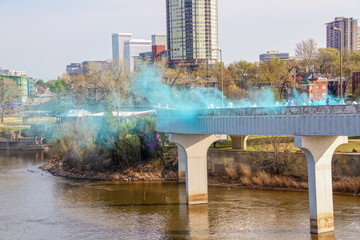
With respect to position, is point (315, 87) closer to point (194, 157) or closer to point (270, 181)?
point (270, 181)

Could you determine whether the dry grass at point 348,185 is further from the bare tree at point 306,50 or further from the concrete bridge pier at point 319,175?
the bare tree at point 306,50

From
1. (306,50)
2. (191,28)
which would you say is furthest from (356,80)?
(191,28)

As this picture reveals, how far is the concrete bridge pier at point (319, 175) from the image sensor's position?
29.2 meters

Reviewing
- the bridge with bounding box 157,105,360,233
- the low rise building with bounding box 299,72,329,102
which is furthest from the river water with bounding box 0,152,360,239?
the low rise building with bounding box 299,72,329,102

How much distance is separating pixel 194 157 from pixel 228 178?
11554 mm

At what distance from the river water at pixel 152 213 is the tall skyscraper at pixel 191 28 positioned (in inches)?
4285

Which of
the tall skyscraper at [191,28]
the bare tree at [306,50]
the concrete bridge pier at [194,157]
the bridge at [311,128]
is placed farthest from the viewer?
the tall skyscraper at [191,28]

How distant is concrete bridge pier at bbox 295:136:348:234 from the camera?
29.2 meters

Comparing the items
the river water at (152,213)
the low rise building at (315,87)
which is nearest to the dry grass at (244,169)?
the river water at (152,213)

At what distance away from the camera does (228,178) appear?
50.1 m

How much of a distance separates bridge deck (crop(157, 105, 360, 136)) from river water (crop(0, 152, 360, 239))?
625cm

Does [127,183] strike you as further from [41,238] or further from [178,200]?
[41,238]

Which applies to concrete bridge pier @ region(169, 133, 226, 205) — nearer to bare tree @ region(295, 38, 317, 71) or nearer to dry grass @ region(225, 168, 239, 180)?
dry grass @ region(225, 168, 239, 180)

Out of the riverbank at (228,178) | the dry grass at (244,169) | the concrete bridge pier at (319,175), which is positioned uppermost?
the concrete bridge pier at (319,175)
